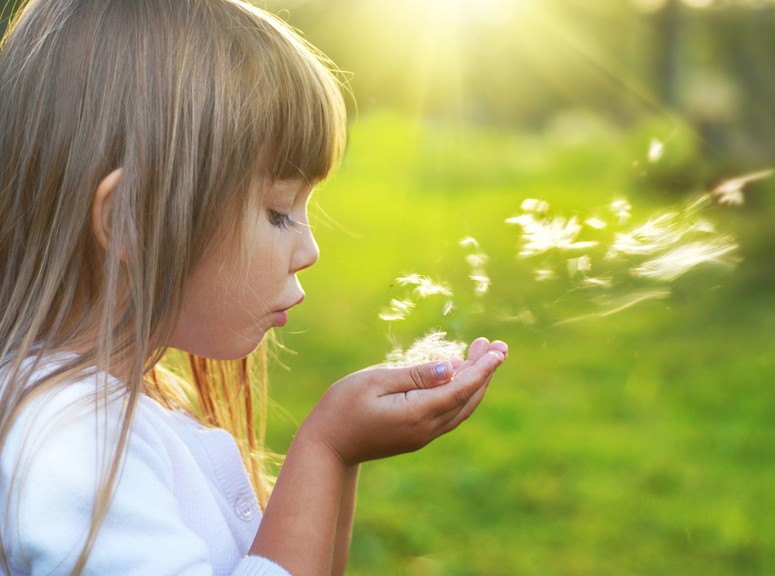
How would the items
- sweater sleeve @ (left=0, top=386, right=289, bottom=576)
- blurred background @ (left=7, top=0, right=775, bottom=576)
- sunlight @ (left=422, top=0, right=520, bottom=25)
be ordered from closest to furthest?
sweater sleeve @ (left=0, top=386, right=289, bottom=576)
blurred background @ (left=7, top=0, right=775, bottom=576)
sunlight @ (left=422, top=0, right=520, bottom=25)

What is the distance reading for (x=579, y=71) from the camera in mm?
5543

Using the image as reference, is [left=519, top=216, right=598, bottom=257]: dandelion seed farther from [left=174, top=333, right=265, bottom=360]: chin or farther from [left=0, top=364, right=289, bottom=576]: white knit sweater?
[left=0, top=364, right=289, bottom=576]: white knit sweater

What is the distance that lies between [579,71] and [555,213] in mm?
4222

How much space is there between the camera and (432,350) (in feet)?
4.83

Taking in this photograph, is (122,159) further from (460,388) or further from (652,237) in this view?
(652,237)

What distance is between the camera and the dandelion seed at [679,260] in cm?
150

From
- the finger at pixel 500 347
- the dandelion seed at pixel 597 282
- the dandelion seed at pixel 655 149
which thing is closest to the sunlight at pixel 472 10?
the dandelion seed at pixel 655 149

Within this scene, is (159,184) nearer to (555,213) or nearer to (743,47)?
(555,213)

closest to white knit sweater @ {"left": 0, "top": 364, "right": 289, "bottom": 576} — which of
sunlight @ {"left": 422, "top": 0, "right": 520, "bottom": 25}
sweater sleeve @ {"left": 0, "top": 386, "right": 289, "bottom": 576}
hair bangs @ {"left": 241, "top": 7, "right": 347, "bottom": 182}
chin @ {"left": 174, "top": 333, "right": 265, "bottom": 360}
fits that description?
sweater sleeve @ {"left": 0, "top": 386, "right": 289, "bottom": 576}

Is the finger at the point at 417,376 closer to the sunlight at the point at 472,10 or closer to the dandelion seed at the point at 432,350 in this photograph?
the dandelion seed at the point at 432,350

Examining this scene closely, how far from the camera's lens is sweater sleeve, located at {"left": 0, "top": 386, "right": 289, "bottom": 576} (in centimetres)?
112

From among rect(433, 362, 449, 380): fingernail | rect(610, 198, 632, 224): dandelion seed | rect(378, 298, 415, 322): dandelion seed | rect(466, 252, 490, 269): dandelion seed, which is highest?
rect(610, 198, 632, 224): dandelion seed

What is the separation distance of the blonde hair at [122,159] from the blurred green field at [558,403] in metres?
0.61

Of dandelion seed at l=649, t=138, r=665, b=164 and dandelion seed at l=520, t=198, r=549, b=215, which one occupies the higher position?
dandelion seed at l=649, t=138, r=665, b=164
